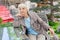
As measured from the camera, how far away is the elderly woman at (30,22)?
1.94 metres

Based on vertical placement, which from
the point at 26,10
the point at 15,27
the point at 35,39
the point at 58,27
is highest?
the point at 26,10

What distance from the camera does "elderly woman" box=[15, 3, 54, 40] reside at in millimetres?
1941

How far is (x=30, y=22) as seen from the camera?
197 centimetres

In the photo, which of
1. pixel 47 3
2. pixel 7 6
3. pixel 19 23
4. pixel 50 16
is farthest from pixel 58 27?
pixel 19 23

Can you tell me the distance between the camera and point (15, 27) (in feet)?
6.57

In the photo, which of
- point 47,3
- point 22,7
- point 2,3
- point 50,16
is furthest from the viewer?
point 2,3

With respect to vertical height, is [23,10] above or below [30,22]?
above

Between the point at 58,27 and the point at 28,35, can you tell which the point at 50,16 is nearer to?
the point at 58,27

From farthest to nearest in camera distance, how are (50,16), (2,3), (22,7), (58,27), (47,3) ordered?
(2,3) → (47,3) → (50,16) → (58,27) → (22,7)

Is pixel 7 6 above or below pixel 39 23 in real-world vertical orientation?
below

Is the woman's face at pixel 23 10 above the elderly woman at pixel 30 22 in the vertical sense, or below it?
above

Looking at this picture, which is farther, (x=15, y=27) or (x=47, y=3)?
(x=47, y=3)

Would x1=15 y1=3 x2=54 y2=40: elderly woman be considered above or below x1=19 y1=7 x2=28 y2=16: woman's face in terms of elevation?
below

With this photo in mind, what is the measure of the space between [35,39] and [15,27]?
0.22 meters
